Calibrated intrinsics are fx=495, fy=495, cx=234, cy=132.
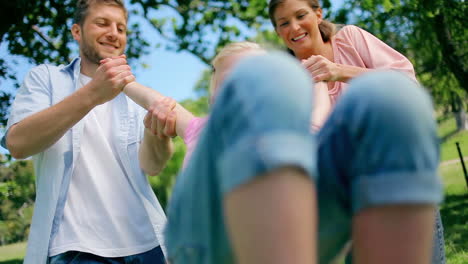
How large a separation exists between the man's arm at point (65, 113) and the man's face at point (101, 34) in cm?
46

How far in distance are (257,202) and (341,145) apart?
0.24 m

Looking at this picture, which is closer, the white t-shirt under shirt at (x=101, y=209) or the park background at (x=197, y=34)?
the white t-shirt under shirt at (x=101, y=209)

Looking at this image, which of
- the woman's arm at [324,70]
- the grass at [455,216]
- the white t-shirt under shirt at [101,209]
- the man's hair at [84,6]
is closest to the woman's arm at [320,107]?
the woman's arm at [324,70]

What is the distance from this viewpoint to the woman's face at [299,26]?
2.69m

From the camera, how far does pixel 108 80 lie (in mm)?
2193

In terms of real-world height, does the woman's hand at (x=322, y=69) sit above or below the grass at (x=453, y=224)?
above

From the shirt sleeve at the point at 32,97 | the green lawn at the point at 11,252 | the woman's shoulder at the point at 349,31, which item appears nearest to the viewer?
the shirt sleeve at the point at 32,97

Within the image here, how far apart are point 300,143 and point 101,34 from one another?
6.64ft

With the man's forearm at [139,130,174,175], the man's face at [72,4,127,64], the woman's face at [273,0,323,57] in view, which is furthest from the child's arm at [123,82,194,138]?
the woman's face at [273,0,323,57]

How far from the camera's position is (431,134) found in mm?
959

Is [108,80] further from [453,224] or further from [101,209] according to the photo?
[453,224]

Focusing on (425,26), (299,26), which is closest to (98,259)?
(299,26)

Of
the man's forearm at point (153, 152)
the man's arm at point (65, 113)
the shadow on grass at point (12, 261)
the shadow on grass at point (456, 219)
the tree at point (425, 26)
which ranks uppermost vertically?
the tree at point (425, 26)

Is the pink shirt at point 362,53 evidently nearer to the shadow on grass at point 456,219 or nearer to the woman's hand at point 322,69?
the woman's hand at point 322,69
